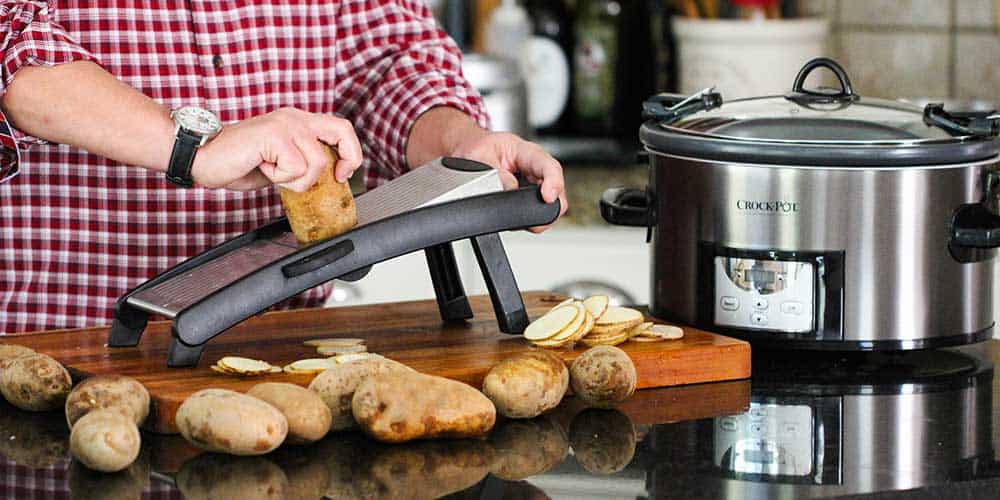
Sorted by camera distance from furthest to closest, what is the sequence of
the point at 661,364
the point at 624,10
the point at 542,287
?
the point at 624,10 < the point at 542,287 < the point at 661,364

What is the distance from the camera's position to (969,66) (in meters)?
2.52

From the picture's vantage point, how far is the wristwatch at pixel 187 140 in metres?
1.19

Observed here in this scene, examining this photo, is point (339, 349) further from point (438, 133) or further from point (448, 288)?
point (438, 133)

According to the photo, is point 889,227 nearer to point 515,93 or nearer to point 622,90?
point 515,93

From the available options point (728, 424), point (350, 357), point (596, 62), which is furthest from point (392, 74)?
point (596, 62)

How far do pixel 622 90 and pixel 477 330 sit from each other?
1604 millimetres

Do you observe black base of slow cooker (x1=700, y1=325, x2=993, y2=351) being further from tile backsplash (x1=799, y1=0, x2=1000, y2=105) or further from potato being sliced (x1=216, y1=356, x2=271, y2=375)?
tile backsplash (x1=799, y1=0, x2=1000, y2=105)

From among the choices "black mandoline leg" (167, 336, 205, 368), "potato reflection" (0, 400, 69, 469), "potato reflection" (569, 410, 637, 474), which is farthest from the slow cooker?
"potato reflection" (0, 400, 69, 469)

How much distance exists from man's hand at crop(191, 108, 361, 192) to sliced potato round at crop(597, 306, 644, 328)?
234mm

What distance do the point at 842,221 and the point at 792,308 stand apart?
0.27 feet

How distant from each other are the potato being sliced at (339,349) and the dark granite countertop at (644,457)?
149mm

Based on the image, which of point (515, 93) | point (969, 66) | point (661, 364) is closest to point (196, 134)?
point (661, 364)

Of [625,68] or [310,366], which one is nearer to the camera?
[310,366]

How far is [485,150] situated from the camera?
1433mm
